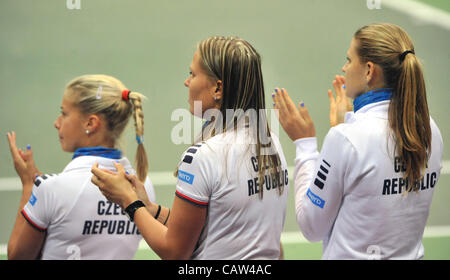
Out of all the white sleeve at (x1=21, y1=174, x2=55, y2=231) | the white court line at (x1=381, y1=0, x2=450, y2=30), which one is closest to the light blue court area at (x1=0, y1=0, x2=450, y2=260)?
the white court line at (x1=381, y1=0, x2=450, y2=30)

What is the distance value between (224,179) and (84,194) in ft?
2.50

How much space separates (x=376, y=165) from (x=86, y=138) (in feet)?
4.00

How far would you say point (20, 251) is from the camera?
1.99 meters

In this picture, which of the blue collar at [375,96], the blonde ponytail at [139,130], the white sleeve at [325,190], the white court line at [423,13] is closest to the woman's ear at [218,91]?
the white sleeve at [325,190]

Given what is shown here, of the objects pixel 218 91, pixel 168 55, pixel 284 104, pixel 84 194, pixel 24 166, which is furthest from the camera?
pixel 168 55

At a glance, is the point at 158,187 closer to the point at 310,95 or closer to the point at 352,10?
the point at 310,95

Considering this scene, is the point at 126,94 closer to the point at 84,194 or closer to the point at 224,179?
the point at 84,194

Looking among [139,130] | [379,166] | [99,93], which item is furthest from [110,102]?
[379,166]

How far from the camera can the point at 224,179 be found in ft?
4.83

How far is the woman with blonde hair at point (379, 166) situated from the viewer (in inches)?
61.4

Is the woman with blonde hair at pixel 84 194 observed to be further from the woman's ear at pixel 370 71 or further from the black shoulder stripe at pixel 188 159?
the woman's ear at pixel 370 71

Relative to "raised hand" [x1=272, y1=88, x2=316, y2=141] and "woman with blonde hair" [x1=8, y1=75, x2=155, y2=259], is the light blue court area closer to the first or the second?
"woman with blonde hair" [x1=8, y1=75, x2=155, y2=259]

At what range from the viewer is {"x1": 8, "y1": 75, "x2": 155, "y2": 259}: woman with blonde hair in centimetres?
198

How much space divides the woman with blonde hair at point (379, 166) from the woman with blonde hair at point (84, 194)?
2.57 feet
